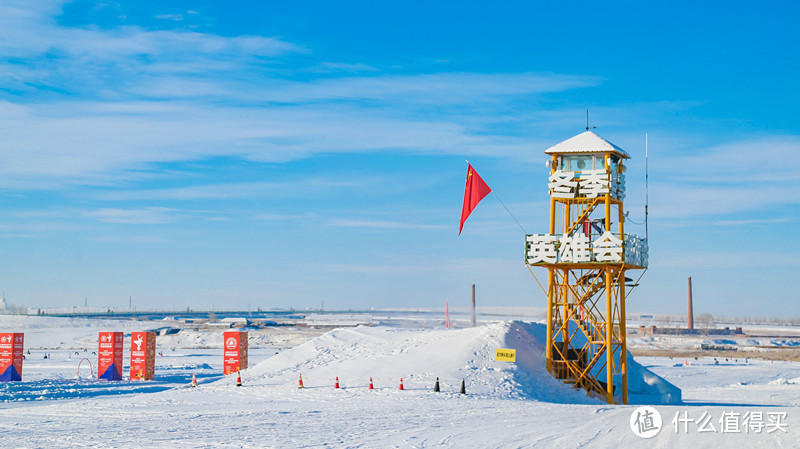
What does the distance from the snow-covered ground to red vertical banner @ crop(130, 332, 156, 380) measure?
1051 millimetres

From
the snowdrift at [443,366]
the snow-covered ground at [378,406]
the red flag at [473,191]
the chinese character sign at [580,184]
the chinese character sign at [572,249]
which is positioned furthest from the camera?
the red flag at [473,191]

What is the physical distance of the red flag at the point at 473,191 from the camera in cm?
3416

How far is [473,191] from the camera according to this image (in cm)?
3422

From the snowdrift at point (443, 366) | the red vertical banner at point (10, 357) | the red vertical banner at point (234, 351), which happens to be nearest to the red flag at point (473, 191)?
the snowdrift at point (443, 366)

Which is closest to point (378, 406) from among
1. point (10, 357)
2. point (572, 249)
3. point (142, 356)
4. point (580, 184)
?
point (572, 249)

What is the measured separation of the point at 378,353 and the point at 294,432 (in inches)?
573

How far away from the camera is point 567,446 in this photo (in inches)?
727

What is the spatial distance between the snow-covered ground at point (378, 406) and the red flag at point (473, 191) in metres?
5.53

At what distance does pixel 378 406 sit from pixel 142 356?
22.5m

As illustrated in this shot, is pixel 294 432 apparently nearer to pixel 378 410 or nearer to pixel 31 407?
pixel 378 410

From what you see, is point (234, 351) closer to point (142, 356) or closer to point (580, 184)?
point (142, 356)

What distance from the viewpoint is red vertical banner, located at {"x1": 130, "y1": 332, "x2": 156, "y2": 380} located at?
43719 mm
